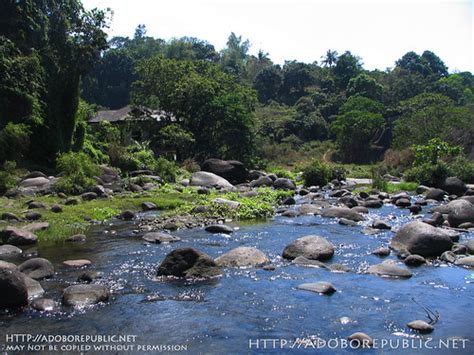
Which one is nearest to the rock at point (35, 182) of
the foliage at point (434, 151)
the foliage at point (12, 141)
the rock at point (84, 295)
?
the foliage at point (12, 141)

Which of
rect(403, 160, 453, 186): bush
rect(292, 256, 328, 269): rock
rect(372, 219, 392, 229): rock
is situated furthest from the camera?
rect(403, 160, 453, 186): bush

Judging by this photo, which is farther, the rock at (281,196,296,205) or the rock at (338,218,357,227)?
the rock at (281,196,296,205)

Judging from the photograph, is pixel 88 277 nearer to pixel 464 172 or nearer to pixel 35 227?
pixel 35 227

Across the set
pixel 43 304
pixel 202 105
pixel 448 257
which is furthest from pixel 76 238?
pixel 202 105

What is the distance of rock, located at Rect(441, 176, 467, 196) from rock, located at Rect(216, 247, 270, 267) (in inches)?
704

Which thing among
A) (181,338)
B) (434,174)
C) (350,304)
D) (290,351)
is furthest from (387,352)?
(434,174)

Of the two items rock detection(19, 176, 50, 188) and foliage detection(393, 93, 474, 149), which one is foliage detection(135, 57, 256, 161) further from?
rock detection(19, 176, 50, 188)

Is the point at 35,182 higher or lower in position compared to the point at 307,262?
A: higher

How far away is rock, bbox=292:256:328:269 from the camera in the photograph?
1200cm

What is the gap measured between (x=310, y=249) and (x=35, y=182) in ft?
52.8

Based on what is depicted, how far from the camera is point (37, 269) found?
1081 centimetres

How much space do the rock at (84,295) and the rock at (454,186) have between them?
72.9 ft

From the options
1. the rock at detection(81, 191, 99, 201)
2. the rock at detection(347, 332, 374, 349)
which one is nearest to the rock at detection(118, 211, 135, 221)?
the rock at detection(81, 191, 99, 201)

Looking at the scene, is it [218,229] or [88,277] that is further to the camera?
[218,229]
